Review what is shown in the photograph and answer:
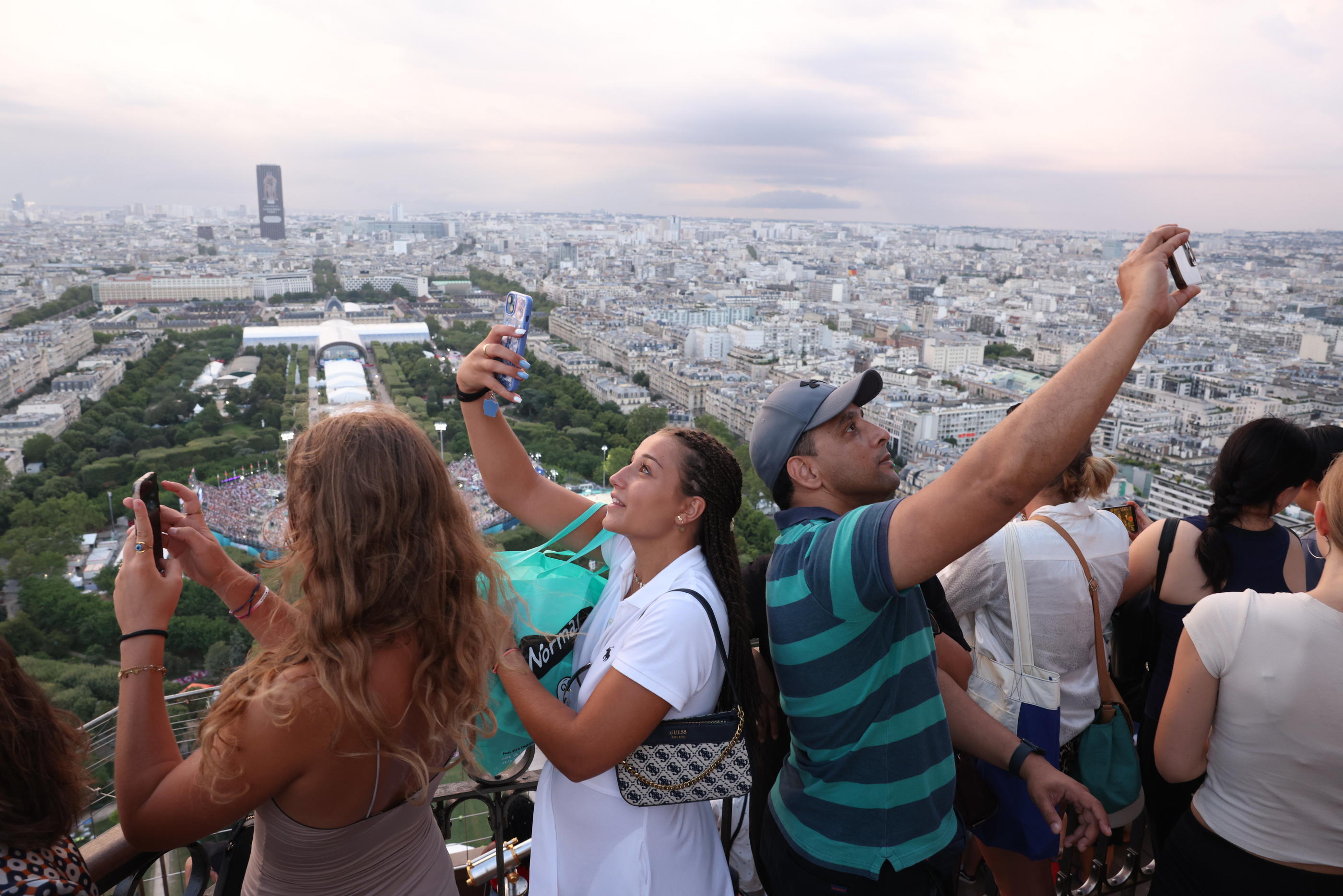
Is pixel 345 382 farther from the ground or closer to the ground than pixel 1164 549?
closer to the ground

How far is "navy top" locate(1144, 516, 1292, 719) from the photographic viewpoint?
1.03 meters

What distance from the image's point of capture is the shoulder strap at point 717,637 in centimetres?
67

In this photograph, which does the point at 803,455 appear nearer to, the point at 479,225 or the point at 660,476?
the point at 660,476

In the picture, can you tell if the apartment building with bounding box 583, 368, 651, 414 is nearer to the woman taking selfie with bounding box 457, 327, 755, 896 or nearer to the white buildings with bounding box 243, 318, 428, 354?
the white buildings with bounding box 243, 318, 428, 354

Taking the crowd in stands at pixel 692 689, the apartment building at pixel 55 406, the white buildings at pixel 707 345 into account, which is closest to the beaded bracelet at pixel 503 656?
the crowd in stands at pixel 692 689

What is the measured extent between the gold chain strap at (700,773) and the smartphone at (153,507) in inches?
14.9

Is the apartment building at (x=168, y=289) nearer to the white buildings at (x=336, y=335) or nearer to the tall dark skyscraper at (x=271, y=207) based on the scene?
the white buildings at (x=336, y=335)

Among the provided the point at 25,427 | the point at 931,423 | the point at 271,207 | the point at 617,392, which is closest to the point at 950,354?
the point at 931,423

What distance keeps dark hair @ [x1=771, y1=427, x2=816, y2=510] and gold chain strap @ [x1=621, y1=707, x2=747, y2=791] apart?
189 mm

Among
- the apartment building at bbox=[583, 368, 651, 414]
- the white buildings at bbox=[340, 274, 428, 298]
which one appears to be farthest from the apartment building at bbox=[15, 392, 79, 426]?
the white buildings at bbox=[340, 274, 428, 298]

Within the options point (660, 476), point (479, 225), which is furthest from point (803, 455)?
point (479, 225)

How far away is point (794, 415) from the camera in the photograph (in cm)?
76

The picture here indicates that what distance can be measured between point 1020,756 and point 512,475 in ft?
1.77

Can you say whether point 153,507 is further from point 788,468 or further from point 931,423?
point 931,423
